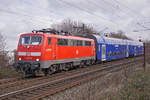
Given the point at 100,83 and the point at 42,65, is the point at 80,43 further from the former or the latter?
the point at 100,83

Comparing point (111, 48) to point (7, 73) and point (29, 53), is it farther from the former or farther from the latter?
point (7, 73)

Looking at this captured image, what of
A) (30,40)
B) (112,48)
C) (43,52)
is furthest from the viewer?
(112,48)

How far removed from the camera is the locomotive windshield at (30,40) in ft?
39.7

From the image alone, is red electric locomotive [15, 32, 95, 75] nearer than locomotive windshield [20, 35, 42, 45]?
Yes

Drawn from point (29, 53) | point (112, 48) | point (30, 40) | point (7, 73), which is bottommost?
point (7, 73)

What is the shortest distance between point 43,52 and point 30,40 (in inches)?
60.2

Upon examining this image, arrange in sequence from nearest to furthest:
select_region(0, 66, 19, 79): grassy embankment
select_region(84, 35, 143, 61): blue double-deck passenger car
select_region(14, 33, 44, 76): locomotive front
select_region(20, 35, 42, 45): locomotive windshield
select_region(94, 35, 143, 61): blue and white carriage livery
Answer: select_region(14, 33, 44, 76): locomotive front, select_region(20, 35, 42, 45): locomotive windshield, select_region(0, 66, 19, 79): grassy embankment, select_region(84, 35, 143, 61): blue double-deck passenger car, select_region(94, 35, 143, 61): blue and white carriage livery

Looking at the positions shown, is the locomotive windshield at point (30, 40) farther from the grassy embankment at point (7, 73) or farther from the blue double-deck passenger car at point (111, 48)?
the blue double-deck passenger car at point (111, 48)

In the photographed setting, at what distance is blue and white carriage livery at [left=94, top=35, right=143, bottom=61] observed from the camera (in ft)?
70.2

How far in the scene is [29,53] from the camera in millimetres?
12094

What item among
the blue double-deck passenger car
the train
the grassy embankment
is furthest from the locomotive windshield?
the blue double-deck passenger car

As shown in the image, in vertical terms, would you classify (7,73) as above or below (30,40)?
below

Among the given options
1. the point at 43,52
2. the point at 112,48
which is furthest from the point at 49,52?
the point at 112,48

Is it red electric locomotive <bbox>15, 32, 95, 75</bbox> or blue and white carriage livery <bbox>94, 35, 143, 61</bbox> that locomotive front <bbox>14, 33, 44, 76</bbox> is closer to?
red electric locomotive <bbox>15, 32, 95, 75</bbox>
